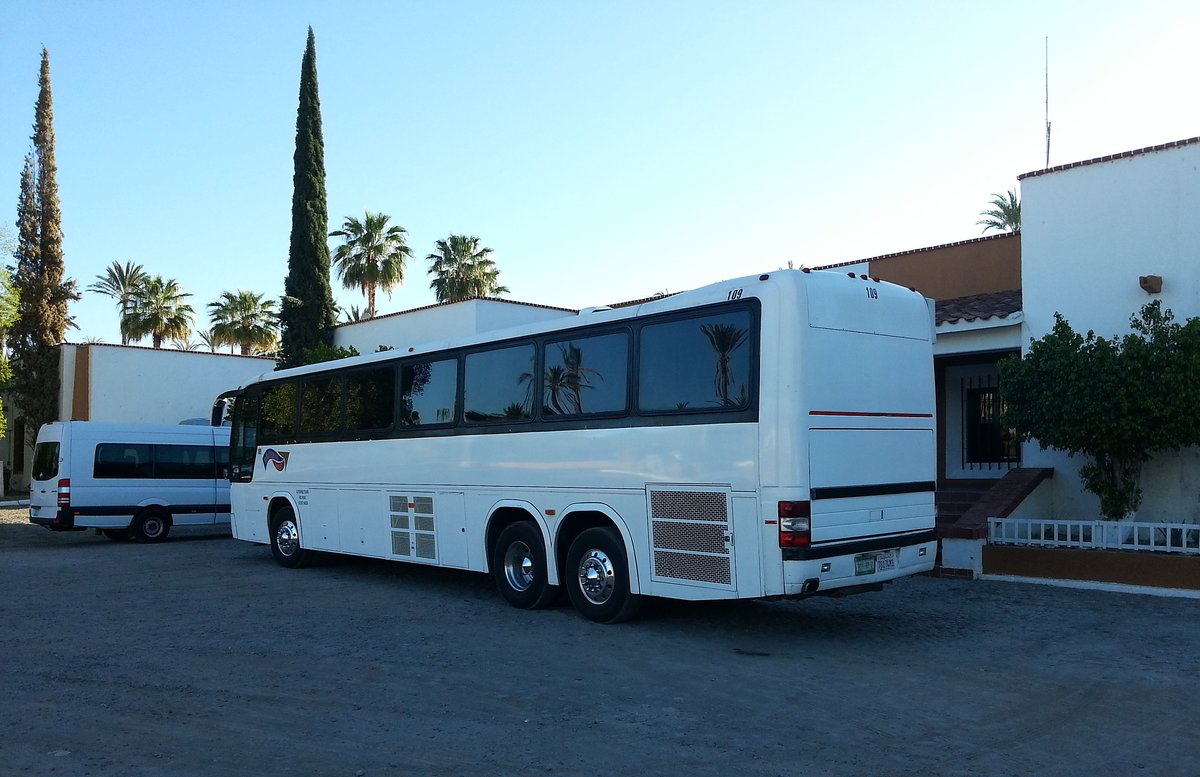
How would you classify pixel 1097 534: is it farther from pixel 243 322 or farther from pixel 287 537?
pixel 243 322

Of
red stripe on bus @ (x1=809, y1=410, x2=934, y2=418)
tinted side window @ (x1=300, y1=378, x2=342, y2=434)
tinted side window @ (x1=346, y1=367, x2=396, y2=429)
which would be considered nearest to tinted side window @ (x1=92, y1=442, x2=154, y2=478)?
tinted side window @ (x1=300, y1=378, x2=342, y2=434)

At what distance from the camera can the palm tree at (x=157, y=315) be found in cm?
5500

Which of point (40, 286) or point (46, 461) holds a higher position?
point (40, 286)

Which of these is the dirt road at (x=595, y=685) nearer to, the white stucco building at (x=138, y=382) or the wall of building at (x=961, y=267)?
the wall of building at (x=961, y=267)

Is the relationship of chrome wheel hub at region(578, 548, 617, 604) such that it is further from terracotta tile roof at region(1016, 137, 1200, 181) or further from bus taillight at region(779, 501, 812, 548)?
terracotta tile roof at region(1016, 137, 1200, 181)

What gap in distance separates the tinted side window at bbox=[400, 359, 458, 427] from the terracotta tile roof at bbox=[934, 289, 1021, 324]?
716 centimetres

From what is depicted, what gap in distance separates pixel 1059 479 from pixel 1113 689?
803 cm

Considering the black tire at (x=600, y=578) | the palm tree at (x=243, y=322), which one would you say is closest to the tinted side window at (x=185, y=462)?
the black tire at (x=600, y=578)

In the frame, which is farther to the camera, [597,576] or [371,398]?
[371,398]

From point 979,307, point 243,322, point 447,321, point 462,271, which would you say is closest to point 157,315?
point 243,322

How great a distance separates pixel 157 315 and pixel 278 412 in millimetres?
44522

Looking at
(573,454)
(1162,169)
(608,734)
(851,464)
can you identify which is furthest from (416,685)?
(1162,169)

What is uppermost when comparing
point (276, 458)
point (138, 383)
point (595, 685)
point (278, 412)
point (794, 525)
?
point (138, 383)

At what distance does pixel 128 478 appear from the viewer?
19234 mm
